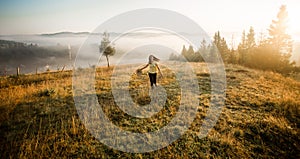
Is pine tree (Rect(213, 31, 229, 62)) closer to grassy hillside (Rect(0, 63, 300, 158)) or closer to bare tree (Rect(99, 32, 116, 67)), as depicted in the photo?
bare tree (Rect(99, 32, 116, 67))

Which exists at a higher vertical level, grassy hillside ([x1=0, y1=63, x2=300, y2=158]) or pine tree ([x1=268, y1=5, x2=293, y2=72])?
pine tree ([x1=268, y1=5, x2=293, y2=72])

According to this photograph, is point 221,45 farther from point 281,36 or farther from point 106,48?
point 106,48

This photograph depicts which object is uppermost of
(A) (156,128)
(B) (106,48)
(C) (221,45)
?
(C) (221,45)

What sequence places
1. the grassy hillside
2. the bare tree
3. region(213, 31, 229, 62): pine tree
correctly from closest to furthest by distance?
the grassy hillside → the bare tree → region(213, 31, 229, 62): pine tree

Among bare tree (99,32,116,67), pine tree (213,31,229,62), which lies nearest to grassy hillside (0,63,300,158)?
bare tree (99,32,116,67)

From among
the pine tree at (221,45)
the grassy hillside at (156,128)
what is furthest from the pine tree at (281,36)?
the grassy hillside at (156,128)

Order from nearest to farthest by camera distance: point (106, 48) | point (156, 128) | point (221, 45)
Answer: point (156, 128)
point (106, 48)
point (221, 45)

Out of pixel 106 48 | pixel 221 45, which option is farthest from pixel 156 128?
pixel 221 45

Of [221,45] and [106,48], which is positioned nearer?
[106,48]

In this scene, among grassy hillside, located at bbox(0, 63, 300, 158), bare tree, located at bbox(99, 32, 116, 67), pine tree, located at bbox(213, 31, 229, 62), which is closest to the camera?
grassy hillside, located at bbox(0, 63, 300, 158)

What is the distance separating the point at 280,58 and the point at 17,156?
37.5 meters

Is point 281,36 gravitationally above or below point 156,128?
above

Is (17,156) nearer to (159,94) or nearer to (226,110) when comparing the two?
(159,94)

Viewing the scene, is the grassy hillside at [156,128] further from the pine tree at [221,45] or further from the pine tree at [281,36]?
the pine tree at [221,45]
